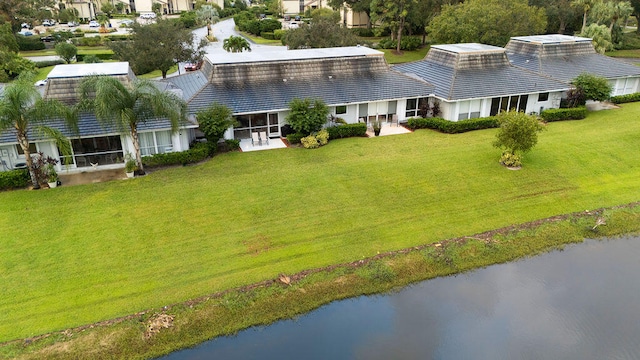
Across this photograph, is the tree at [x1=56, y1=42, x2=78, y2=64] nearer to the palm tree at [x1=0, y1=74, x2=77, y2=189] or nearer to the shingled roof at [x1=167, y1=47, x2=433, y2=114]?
the shingled roof at [x1=167, y1=47, x2=433, y2=114]

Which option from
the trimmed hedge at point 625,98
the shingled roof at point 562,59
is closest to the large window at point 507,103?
the shingled roof at point 562,59

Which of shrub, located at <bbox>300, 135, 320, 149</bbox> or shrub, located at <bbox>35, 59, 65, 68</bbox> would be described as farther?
shrub, located at <bbox>35, 59, 65, 68</bbox>

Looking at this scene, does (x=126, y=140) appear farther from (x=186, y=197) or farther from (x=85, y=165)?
(x=186, y=197)

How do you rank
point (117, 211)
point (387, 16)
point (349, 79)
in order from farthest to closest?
point (387, 16) < point (349, 79) < point (117, 211)

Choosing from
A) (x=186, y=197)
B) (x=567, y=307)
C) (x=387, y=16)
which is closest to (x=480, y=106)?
(x=567, y=307)

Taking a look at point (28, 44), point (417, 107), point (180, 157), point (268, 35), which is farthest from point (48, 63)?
point (417, 107)

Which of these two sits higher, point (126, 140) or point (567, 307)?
point (126, 140)

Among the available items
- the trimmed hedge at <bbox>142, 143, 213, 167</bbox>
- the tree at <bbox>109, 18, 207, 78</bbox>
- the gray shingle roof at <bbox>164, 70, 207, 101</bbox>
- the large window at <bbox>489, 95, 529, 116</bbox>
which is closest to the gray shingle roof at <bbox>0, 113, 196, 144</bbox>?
the trimmed hedge at <bbox>142, 143, 213, 167</bbox>
